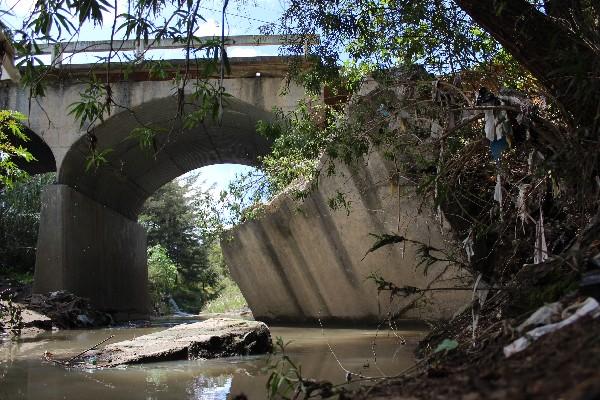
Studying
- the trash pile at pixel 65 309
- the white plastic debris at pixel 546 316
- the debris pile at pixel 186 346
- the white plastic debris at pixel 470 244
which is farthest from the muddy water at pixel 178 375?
the trash pile at pixel 65 309

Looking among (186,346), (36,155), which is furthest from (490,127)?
(36,155)

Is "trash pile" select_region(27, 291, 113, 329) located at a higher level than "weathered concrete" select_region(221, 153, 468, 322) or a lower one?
lower

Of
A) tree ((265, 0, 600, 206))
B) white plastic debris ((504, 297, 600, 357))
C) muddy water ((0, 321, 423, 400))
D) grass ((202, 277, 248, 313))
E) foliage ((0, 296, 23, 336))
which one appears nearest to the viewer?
white plastic debris ((504, 297, 600, 357))

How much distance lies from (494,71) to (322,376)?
9.91 feet

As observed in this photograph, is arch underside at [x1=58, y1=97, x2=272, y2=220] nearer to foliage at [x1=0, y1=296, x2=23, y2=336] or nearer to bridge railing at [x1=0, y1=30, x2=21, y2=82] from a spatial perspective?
foliage at [x1=0, y1=296, x2=23, y2=336]

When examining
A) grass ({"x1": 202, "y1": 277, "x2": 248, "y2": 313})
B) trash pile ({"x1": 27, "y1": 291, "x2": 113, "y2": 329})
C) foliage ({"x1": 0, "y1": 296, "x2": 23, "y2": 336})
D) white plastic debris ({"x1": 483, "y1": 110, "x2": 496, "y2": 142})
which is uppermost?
white plastic debris ({"x1": 483, "y1": 110, "x2": 496, "y2": 142})

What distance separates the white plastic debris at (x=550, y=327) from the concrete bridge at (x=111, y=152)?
8.03m

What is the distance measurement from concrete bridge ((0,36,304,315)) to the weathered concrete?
223 centimetres

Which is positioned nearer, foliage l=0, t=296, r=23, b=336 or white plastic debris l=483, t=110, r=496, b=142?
white plastic debris l=483, t=110, r=496, b=142

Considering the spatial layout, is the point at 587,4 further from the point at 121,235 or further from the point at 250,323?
the point at 121,235

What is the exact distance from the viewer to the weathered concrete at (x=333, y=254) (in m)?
8.74

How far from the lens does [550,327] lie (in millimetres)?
2221

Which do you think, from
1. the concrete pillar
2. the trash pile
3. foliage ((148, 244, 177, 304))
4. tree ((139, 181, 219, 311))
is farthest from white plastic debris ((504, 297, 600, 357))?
tree ((139, 181, 219, 311))

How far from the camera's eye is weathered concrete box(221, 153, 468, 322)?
874 centimetres
